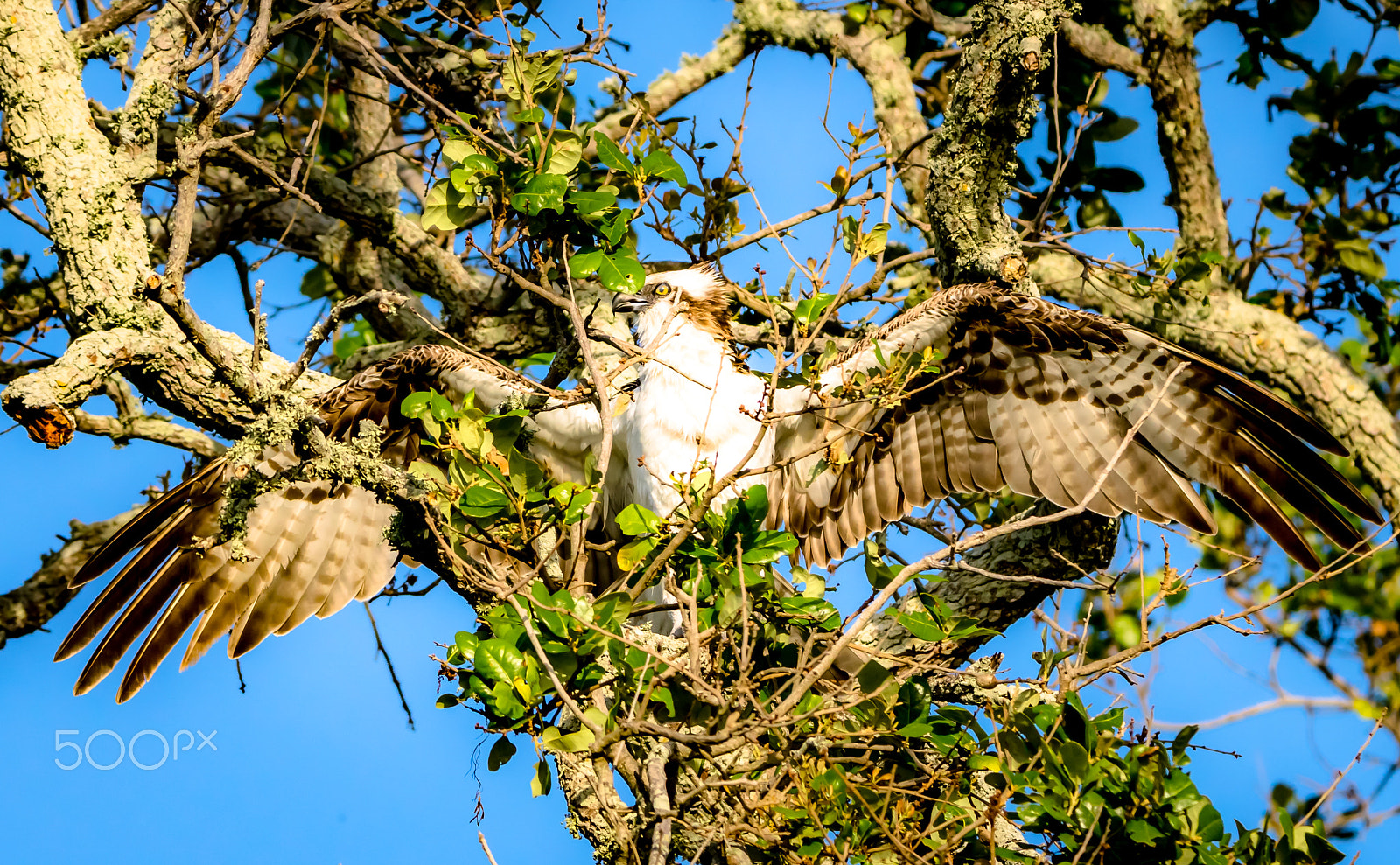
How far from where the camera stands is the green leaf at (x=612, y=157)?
3.39 meters

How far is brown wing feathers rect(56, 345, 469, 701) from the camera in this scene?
4254 mm

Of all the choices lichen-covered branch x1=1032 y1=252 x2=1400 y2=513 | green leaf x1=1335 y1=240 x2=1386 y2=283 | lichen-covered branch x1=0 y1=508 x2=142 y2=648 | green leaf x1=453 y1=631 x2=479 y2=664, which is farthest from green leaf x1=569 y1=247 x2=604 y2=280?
green leaf x1=1335 y1=240 x2=1386 y2=283

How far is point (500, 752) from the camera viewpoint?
2803 millimetres

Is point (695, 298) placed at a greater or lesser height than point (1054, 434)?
greater

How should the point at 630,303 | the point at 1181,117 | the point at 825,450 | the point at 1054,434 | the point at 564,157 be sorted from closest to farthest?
the point at 564,157
the point at 825,450
the point at 1054,434
the point at 630,303
the point at 1181,117

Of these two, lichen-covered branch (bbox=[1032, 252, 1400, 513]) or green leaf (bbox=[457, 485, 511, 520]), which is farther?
lichen-covered branch (bbox=[1032, 252, 1400, 513])

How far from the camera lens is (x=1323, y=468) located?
13.3 feet

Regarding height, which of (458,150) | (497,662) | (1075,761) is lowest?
(1075,761)

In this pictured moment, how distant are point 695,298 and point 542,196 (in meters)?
1.48

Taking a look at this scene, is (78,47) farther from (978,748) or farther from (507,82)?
(978,748)

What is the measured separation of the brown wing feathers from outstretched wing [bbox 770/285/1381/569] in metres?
1.68

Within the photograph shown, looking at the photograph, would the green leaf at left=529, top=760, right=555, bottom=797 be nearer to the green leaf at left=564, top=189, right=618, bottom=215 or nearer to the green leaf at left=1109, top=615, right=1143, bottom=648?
the green leaf at left=564, top=189, right=618, bottom=215

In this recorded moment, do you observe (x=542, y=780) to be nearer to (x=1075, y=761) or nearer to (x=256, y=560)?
(x=1075, y=761)

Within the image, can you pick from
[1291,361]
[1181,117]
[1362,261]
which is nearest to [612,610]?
[1291,361]
